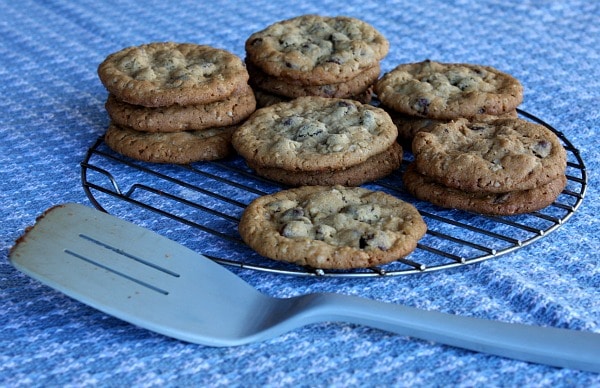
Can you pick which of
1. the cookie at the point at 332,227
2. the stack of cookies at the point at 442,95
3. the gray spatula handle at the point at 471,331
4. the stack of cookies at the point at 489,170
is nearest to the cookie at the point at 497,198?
the stack of cookies at the point at 489,170

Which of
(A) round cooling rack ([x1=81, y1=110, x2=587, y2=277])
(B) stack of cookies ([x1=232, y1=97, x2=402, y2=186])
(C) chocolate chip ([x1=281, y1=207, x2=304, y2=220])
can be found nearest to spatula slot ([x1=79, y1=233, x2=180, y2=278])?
(A) round cooling rack ([x1=81, y1=110, x2=587, y2=277])

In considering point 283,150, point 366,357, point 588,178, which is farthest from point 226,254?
point 588,178

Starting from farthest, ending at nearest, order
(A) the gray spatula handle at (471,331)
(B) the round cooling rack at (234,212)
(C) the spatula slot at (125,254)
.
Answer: (B) the round cooling rack at (234,212)
(C) the spatula slot at (125,254)
(A) the gray spatula handle at (471,331)

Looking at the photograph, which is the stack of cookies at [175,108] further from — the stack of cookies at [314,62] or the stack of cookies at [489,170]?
the stack of cookies at [489,170]

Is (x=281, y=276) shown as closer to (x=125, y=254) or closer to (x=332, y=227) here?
(x=332, y=227)

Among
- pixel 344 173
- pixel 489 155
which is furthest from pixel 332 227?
pixel 489 155
